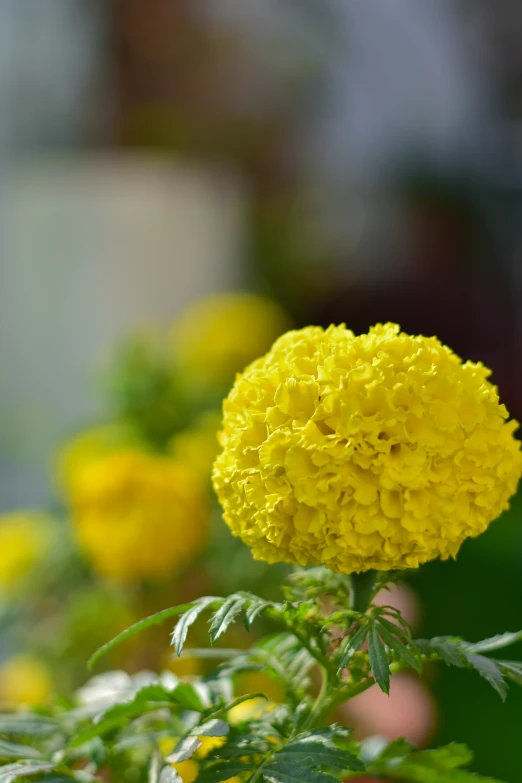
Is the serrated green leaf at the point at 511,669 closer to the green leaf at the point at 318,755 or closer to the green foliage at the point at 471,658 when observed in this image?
the green foliage at the point at 471,658

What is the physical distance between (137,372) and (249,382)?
1.20 meters

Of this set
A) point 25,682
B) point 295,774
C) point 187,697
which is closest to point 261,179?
point 25,682

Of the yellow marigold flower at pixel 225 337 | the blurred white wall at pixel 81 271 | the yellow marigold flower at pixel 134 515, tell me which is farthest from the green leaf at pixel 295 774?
the blurred white wall at pixel 81 271

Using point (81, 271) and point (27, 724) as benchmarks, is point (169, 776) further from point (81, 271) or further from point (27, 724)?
point (81, 271)

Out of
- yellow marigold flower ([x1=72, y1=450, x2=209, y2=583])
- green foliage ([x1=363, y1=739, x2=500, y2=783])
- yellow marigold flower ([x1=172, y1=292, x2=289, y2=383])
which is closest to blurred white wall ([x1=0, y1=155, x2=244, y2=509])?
yellow marigold flower ([x1=172, y1=292, x2=289, y2=383])

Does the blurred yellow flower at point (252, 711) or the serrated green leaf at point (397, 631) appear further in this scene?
the blurred yellow flower at point (252, 711)

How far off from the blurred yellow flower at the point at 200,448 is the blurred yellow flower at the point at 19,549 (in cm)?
29

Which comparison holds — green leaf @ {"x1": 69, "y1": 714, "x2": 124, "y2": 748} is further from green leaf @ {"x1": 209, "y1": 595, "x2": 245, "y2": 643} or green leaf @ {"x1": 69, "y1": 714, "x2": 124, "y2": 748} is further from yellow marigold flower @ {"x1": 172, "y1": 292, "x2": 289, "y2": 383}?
yellow marigold flower @ {"x1": 172, "y1": 292, "x2": 289, "y2": 383}

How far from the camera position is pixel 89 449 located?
1571mm

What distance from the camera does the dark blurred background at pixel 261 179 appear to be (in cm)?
296

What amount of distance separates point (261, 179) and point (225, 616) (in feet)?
11.5

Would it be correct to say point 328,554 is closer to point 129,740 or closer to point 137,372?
point 129,740

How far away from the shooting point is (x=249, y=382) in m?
0.62

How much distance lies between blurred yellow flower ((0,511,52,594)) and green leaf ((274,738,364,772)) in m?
1.09
